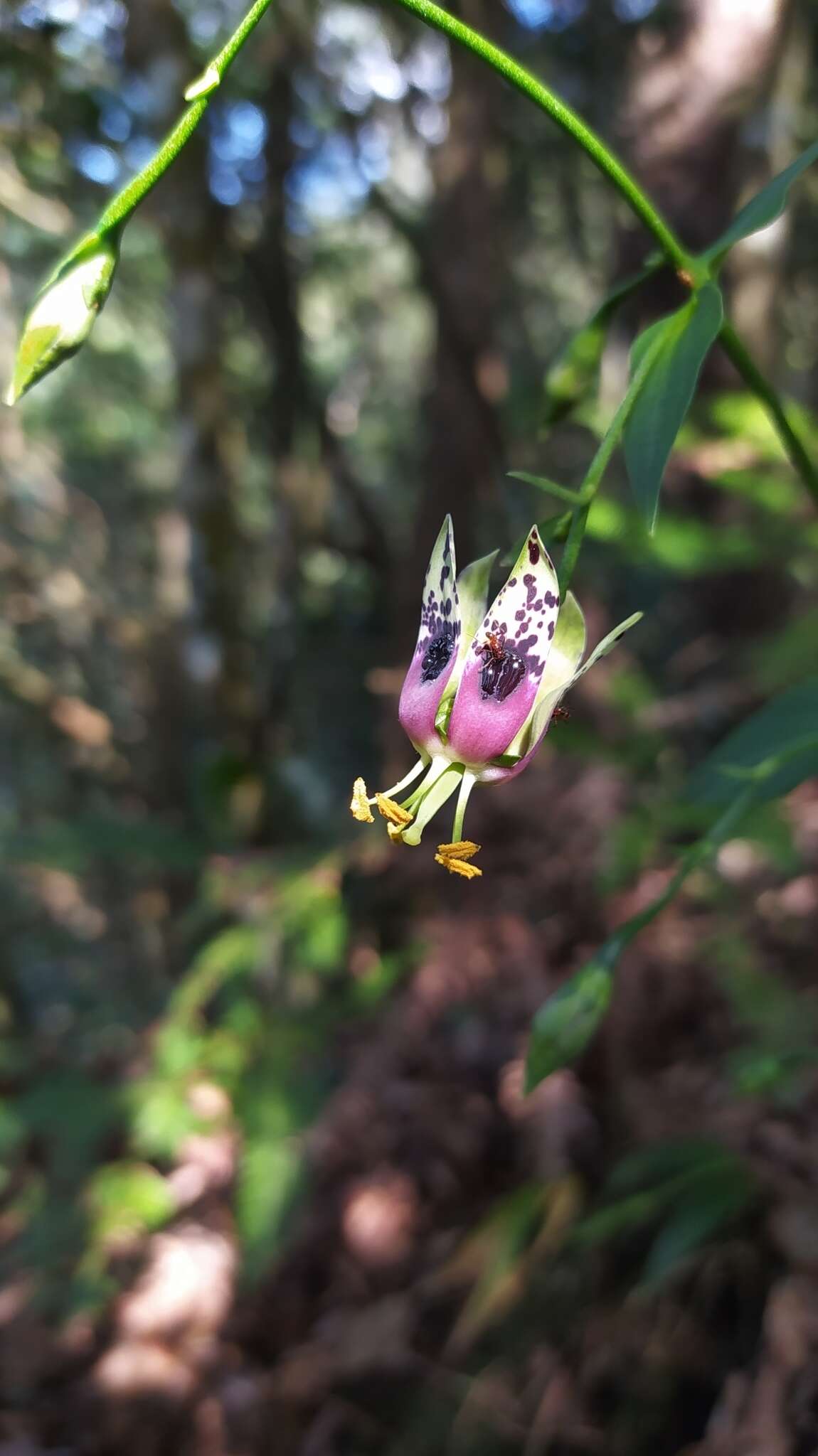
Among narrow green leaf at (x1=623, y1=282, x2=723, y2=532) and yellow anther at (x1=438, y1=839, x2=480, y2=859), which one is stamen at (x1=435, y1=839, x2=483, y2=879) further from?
narrow green leaf at (x1=623, y1=282, x2=723, y2=532)

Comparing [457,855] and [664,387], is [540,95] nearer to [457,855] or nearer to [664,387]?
[664,387]

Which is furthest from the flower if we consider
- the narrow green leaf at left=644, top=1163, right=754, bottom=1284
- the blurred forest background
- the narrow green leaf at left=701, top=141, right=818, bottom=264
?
the narrow green leaf at left=644, top=1163, right=754, bottom=1284

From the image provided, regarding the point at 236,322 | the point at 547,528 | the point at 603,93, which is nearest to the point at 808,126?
the point at 603,93

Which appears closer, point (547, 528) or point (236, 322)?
point (547, 528)

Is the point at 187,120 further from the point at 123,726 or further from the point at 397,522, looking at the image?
the point at 397,522

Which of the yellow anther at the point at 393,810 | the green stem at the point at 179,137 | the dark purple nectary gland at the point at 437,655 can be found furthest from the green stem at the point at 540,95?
the yellow anther at the point at 393,810

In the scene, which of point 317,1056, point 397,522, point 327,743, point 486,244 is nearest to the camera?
point 317,1056
